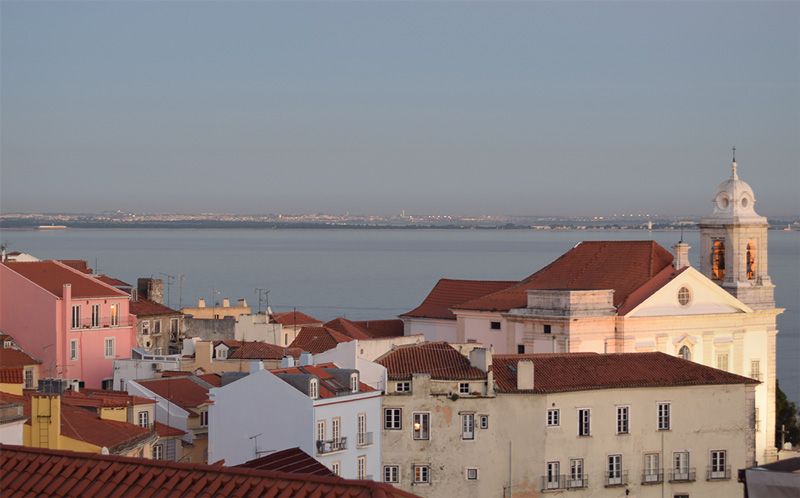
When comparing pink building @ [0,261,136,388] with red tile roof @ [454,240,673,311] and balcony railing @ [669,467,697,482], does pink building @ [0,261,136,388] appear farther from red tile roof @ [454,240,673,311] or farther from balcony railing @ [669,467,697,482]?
balcony railing @ [669,467,697,482]

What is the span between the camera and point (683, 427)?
39.9 metres

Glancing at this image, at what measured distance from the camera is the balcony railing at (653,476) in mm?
39156

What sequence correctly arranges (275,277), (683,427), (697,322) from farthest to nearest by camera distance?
(275,277), (697,322), (683,427)

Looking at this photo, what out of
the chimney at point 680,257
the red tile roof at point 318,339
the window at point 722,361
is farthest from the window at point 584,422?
the chimney at point 680,257

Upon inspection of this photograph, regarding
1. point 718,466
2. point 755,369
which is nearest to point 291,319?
point 755,369

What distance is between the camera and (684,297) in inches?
2106

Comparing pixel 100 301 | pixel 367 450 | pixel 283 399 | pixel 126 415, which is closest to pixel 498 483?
pixel 367 450

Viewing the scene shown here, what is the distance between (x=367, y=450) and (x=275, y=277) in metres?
137

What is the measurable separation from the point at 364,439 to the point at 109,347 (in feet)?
72.1

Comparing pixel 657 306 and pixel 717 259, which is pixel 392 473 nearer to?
pixel 657 306

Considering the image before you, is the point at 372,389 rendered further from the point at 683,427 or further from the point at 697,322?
the point at 697,322

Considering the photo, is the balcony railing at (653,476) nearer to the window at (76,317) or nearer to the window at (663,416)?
the window at (663,416)

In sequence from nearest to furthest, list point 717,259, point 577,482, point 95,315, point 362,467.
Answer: point 362,467 → point 577,482 → point 95,315 → point 717,259

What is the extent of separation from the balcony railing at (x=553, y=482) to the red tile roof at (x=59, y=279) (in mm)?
23412
